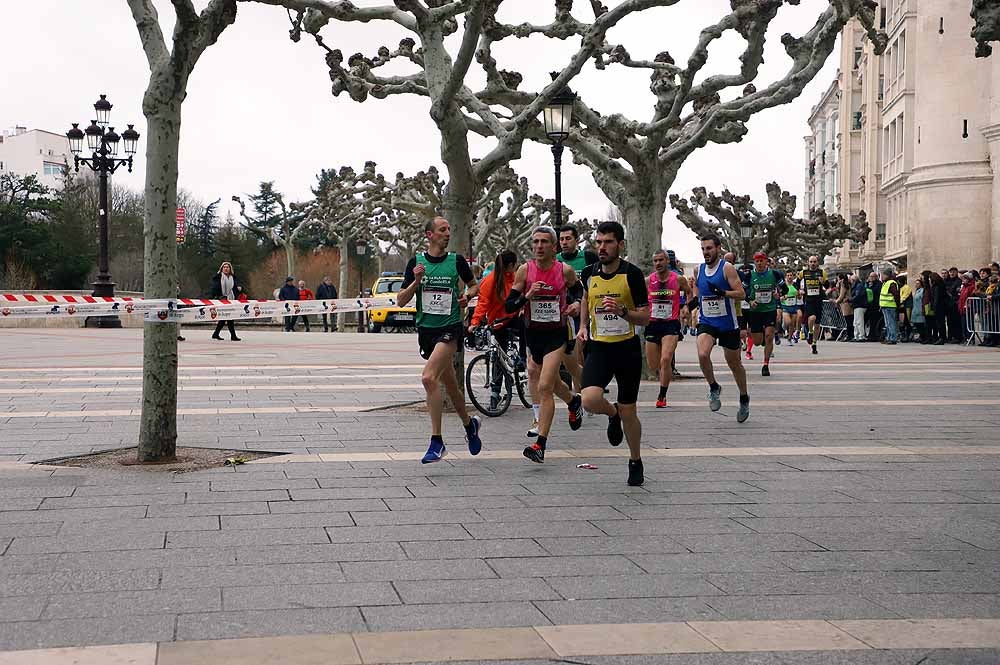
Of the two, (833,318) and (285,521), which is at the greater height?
(833,318)

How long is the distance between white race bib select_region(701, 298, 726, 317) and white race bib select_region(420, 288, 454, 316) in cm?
394

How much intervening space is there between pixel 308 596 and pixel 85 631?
0.93m

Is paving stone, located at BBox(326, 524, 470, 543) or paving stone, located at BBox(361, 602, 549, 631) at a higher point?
paving stone, located at BBox(326, 524, 470, 543)

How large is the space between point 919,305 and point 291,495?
2474cm

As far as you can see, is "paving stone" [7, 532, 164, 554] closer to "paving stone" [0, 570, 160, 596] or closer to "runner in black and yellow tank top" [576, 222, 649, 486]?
"paving stone" [0, 570, 160, 596]

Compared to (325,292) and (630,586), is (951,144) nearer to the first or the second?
(325,292)

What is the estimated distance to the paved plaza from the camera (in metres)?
4.59

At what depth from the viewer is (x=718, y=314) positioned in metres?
12.6

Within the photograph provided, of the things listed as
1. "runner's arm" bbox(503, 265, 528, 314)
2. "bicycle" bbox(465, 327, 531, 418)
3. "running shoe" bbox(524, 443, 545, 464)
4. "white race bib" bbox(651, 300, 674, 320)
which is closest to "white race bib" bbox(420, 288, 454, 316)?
"runner's arm" bbox(503, 265, 528, 314)

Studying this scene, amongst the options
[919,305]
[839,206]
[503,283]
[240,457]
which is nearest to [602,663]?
[240,457]

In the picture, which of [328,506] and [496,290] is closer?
[328,506]

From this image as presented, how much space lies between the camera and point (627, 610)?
502cm

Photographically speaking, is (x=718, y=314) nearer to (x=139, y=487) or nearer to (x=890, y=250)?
(x=139, y=487)

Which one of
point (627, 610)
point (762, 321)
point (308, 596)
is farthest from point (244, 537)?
point (762, 321)
